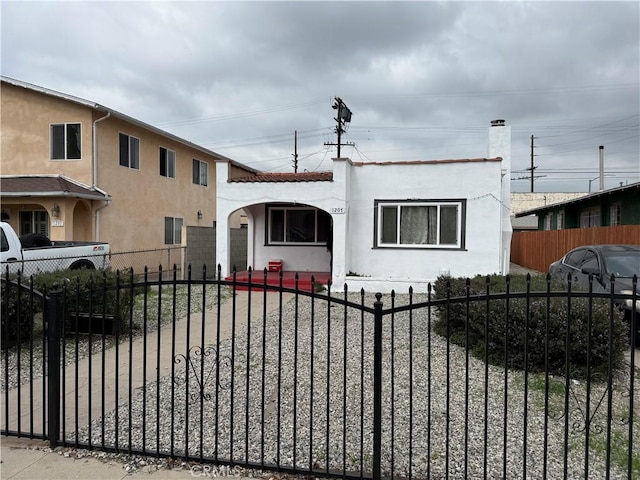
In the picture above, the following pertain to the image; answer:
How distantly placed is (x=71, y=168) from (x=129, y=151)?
238cm

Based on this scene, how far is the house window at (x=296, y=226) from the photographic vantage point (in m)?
14.9

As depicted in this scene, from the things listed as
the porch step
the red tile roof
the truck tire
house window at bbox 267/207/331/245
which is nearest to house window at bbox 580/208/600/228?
house window at bbox 267/207/331/245

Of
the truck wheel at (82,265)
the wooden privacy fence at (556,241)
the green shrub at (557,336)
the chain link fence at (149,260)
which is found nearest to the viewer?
the green shrub at (557,336)

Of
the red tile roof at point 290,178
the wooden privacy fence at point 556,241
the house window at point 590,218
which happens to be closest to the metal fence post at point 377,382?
the red tile roof at point 290,178

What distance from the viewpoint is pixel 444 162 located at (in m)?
12.3

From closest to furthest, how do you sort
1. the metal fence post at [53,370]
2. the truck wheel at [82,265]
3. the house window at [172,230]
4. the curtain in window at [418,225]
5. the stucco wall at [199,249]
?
1. the metal fence post at [53,370]
2. the truck wheel at [82,265]
3. the curtain in window at [418,225]
4. the stucco wall at [199,249]
5. the house window at [172,230]

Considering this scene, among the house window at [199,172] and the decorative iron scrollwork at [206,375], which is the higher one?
the house window at [199,172]

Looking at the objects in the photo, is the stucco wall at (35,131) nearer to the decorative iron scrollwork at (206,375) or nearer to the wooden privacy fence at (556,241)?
the decorative iron scrollwork at (206,375)

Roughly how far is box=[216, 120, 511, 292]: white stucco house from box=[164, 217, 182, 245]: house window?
7.69 m

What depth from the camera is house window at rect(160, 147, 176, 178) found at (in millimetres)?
19562

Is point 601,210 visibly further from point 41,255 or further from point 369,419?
point 41,255

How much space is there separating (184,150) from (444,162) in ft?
43.9

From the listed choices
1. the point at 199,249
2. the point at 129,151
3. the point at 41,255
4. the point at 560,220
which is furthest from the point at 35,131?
the point at 560,220

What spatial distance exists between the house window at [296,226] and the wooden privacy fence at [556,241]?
28.2ft
